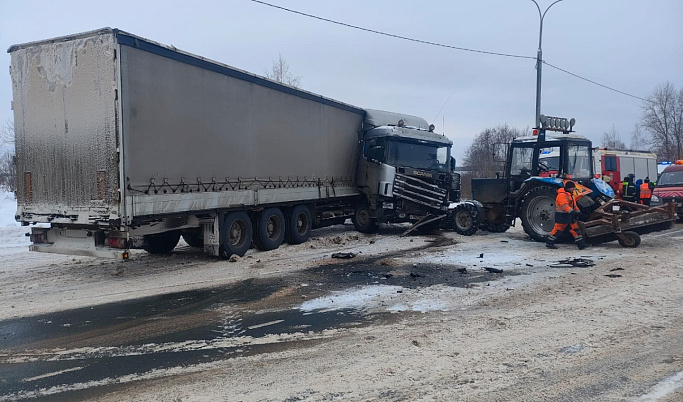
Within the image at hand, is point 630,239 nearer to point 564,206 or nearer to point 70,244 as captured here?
point 564,206

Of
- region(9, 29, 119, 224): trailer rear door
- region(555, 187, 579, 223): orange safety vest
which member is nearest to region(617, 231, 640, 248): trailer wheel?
region(555, 187, 579, 223): orange safety vest

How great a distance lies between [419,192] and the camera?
50.7 feet

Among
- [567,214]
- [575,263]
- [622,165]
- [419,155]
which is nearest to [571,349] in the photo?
[575,263]

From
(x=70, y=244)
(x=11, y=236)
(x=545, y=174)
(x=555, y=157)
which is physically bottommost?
(x=11, y=236)

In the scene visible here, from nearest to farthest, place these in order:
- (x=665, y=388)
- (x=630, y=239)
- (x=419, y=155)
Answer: (x=665, y=388) → (x=630, y=239) → (x=419, y=155)

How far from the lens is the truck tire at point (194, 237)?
420 inches

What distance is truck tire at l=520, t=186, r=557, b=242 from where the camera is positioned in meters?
12.6

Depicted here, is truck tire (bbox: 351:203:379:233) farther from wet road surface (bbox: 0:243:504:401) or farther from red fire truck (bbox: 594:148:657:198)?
red fire truck (bbox: 594:148:657:198)

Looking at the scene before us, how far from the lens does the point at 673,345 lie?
16.9 ft

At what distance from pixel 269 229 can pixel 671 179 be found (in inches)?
564

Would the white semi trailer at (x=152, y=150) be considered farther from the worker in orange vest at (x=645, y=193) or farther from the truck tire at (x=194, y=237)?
the worker in orange vest at (x=645, y=193)

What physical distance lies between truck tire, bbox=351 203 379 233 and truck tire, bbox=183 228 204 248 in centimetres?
593

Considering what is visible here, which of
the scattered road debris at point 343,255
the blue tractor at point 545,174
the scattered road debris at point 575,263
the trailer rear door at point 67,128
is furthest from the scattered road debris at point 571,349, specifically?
the blue tractor at point 545,174

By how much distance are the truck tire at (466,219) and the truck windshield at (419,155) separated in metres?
1.82
